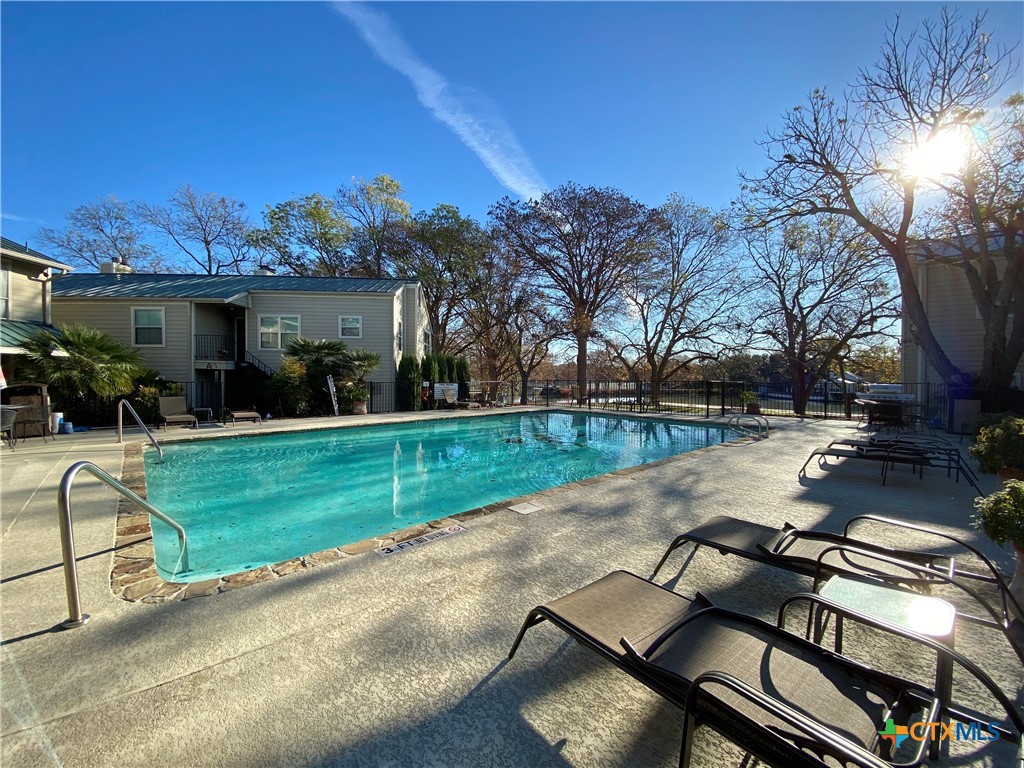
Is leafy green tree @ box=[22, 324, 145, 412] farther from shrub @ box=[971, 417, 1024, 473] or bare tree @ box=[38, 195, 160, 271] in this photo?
bare tree @ box=[38, 195, 160, 271]

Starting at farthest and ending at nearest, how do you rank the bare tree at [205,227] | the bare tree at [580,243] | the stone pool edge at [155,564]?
the bare tree at [205,227]
the bare tree at [580,243]
the stone pool edge at [155,564]

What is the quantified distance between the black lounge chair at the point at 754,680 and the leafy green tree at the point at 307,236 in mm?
25817

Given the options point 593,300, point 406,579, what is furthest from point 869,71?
point 406,579

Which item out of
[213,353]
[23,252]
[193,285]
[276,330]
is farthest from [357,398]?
[23,252]

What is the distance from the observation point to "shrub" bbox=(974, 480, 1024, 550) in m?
2.05

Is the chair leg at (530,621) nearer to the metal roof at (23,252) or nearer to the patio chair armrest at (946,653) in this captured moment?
the patio chair armrest at (946,653)

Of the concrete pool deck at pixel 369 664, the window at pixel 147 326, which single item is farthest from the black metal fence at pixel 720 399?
the window at pixel 147 326

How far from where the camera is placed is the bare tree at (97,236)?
2261 centimetres

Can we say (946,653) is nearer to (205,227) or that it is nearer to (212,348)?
(212,348)

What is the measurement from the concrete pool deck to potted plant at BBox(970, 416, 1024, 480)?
0.98 meters

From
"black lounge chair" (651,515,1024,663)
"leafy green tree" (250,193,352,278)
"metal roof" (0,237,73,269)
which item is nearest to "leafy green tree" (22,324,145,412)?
"metal roof" (0,237,73,269)

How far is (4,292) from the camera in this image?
10.7m

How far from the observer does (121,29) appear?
22.8 ft

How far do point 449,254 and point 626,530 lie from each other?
21216 mm
